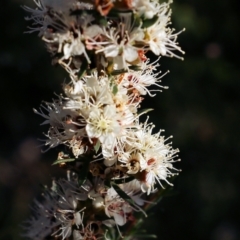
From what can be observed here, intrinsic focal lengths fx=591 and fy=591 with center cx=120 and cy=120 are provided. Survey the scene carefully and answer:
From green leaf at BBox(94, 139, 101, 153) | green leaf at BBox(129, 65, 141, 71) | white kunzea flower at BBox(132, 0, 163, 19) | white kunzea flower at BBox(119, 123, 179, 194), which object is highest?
white kunzea flower at BBox(132, 0, 163, 19)

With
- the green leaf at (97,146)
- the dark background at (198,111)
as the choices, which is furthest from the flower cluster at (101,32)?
the dark background at (198,111)

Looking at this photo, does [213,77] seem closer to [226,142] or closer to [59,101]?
[226,142]

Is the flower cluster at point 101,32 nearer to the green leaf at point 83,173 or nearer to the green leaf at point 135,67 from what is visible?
the green leaf at point 135,67

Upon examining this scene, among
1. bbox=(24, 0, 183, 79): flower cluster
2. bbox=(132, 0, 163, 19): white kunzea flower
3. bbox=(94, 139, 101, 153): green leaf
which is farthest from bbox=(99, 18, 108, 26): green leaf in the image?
bbox=(94, 139, 101, 153): green leaf

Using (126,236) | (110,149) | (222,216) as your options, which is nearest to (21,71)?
(222,216)

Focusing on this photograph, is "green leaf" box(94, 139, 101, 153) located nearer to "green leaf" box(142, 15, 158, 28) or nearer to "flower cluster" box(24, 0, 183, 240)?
"flower cluster" box(24, 0, 183, 240)

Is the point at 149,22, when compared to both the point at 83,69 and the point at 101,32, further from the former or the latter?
the point at 83,69

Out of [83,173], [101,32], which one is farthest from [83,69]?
[83,173]

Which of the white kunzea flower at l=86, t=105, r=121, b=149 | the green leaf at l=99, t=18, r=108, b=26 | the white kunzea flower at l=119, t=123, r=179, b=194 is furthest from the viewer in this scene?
the white kunzea flower at l=119, t=123, r=179, b=194

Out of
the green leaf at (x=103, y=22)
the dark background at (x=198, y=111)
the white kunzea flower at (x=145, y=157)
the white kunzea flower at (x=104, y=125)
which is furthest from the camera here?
the dark background at (x=198, y=111)
